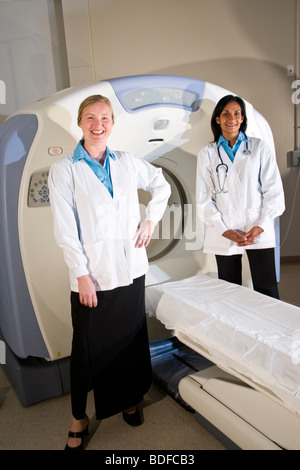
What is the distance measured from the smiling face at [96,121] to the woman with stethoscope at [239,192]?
54 cm

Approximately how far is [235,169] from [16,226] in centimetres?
87

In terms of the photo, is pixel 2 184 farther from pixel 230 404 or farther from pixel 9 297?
pixel 230 404

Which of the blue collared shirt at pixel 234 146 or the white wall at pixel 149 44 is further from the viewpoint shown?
the white wall at pixel 149 44

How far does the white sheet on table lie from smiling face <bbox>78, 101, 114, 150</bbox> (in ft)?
2.16

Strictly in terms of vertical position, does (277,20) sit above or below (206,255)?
above

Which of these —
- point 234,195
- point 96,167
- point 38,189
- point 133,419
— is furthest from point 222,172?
point 133,419

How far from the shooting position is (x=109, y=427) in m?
1.46

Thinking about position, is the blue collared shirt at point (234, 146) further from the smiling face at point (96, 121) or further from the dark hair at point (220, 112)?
the smiling face at point (96, 121)

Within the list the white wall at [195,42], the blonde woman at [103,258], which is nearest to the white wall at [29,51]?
the white wall at [195,42]

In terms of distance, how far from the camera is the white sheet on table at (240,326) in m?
A: 1.07

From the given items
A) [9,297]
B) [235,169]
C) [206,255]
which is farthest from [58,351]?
[235,169]

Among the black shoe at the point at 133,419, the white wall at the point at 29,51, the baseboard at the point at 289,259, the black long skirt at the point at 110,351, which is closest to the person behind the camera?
the black long skirt at the point at 110,351

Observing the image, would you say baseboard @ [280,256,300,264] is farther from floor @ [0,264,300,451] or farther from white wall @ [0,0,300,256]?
floor @ [0,264,300,451]

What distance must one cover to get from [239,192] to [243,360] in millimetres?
714
